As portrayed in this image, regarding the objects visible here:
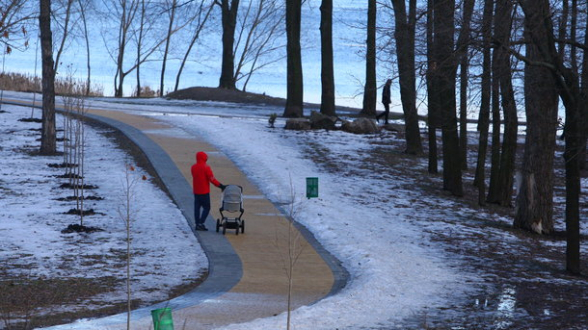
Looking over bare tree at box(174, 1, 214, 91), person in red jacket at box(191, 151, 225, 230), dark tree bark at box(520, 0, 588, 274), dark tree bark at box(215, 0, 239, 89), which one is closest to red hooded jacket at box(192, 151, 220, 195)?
person in red jacket at box(191, 151, 225, 230)

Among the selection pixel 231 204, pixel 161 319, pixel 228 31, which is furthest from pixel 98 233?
pixel 228 31

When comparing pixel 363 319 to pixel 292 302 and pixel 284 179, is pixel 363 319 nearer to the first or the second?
pixel 292 302

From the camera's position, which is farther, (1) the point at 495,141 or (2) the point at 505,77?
(1) the point at 495,141

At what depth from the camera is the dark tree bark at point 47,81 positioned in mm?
25078

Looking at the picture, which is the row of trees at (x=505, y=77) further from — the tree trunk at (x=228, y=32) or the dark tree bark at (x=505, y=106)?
the tree trunk at (x=228, y=32)

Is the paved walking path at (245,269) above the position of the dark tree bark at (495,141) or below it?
below

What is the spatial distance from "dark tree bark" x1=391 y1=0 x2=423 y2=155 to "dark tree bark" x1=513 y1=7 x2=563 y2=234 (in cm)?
255

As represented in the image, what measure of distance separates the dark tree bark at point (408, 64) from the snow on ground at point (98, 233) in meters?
5.24

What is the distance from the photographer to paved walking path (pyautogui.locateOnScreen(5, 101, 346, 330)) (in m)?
10.5

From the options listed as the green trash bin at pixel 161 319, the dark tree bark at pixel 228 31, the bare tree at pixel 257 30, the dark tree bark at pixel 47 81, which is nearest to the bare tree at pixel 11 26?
the dark tree bark at pixel 47 81

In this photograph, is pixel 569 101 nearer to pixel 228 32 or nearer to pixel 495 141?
pixel 495 141

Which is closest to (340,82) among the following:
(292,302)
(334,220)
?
(334,220)

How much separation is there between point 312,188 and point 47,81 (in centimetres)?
1008

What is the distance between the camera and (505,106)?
20406mm
